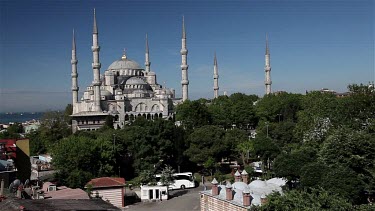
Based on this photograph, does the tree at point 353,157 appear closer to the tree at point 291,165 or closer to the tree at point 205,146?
the tree at point 291,165

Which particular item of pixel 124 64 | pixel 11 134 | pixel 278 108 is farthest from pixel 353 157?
pixel 124 64

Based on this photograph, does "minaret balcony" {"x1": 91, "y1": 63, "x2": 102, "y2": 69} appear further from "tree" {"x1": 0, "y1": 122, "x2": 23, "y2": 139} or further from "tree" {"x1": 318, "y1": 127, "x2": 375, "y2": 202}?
"tree" {"x1": 318, "y1": 127, "x2": 375, "y2": 202}

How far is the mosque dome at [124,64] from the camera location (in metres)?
56.4

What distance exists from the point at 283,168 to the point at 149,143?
9962 mm

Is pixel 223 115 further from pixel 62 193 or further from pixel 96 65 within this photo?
pixel 62 193

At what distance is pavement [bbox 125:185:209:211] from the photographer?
60.3ft

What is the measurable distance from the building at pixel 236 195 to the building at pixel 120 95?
93.5 ft

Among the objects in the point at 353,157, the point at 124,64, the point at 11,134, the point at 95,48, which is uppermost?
the point at 95,48

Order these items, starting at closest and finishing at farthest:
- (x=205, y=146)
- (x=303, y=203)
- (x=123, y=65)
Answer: (x=303, y=203)
(x=205, y=146)
(x=123, y=65)

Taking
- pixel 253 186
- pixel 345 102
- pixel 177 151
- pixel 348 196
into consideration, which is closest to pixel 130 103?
pixel 177 151

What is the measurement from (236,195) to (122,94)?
3682cm

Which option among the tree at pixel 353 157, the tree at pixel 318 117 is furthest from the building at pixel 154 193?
the tree at pixel 353 157

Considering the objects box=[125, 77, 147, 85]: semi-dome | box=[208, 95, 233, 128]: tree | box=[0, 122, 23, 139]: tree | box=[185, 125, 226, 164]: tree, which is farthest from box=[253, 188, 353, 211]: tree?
box=[125, 77, 147, 85]: semi-dome

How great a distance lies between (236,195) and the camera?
1487cm
